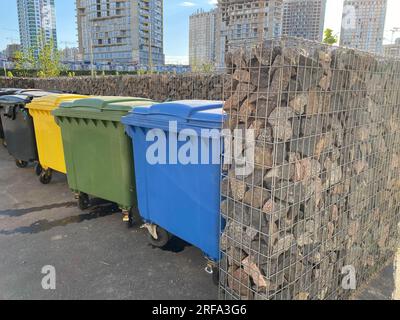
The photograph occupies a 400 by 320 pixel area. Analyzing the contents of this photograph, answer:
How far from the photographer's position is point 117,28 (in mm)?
81062

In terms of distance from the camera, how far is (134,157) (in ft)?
10.6

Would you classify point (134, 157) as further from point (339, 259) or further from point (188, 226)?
point (339, 259)

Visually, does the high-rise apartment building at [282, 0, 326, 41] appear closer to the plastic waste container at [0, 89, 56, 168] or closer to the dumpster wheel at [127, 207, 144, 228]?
the plastic waste container at [0, 89, 56, 168]

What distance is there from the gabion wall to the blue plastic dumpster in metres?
0.26

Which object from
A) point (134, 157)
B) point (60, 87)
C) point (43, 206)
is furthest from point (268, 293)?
point (60, 87)

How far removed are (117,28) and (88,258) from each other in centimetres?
8829

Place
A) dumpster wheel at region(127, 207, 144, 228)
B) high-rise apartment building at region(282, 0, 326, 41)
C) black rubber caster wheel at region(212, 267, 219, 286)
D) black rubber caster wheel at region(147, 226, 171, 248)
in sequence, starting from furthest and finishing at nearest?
high-rise apartment building at region(282, 0, 326, 41), dumpster wheel at region(127, 207, 144, 228), black rubber caster wheel at region(147, 226, 171, 248), black rubber caster wheel at region(212, 267, 219, 286)

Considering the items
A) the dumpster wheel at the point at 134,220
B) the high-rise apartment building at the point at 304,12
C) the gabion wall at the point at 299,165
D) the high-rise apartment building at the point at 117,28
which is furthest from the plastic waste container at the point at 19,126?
the high-rise apartment building at the point at 117,28

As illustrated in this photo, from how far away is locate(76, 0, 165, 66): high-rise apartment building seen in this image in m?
79.5

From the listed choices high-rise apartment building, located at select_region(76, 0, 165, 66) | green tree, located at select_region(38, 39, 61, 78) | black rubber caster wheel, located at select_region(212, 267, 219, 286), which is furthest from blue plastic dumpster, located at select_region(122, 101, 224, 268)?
high-rise apartment building, located at select_region(76, 0, 165, 66)

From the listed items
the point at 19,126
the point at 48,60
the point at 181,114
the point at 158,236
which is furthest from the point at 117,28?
the point at 181,114

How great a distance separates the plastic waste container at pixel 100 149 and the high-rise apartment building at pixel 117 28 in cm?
7767

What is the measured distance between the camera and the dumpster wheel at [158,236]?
125 inches
